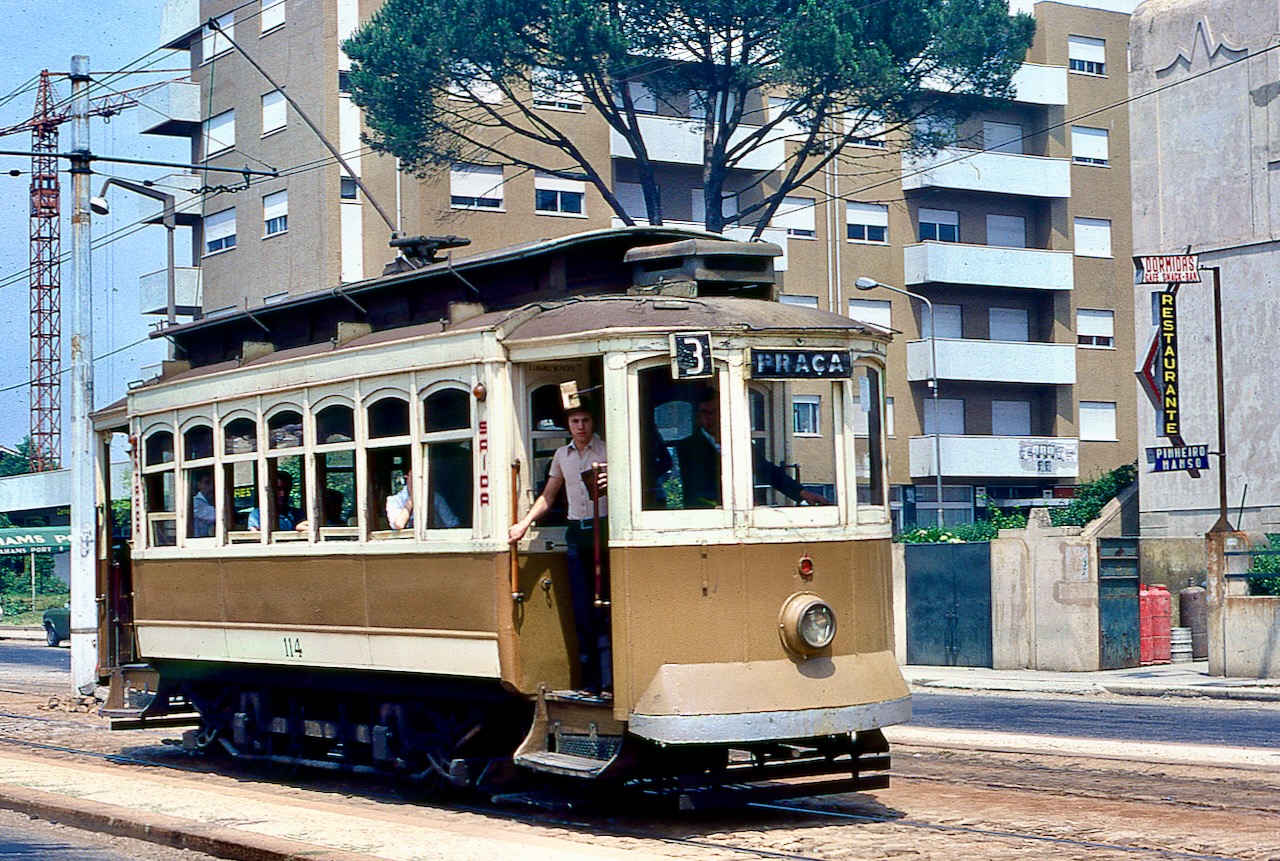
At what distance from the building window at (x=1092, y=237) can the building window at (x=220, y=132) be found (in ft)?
82.1

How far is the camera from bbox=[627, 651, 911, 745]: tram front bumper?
10094 mm

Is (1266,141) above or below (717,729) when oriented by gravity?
above

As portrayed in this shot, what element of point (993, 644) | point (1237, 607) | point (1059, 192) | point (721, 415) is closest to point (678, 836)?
point (721, 415)

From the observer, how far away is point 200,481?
14.3 m

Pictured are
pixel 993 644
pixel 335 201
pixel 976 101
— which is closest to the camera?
pixel 993 644

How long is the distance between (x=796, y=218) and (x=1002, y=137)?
727cm

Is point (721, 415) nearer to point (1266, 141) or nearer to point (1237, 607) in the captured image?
point (1237, 607)

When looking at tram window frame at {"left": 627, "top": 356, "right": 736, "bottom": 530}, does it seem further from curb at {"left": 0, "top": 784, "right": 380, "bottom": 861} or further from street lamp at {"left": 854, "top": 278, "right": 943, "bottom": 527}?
street lamp at {"left": 854, "top": 278, "right": 943, "bottom": 527}

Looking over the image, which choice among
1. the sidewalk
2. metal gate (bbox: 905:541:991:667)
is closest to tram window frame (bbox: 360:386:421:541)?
the sidewalk

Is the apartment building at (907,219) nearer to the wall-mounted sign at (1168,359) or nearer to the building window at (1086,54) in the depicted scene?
the building window at (1086,54)

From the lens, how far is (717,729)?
10094 millimetres

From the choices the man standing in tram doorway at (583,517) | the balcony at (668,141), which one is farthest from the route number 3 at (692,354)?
the balcony at (668,141)

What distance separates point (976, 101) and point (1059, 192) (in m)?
14.0

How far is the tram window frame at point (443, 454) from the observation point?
11343 mm
